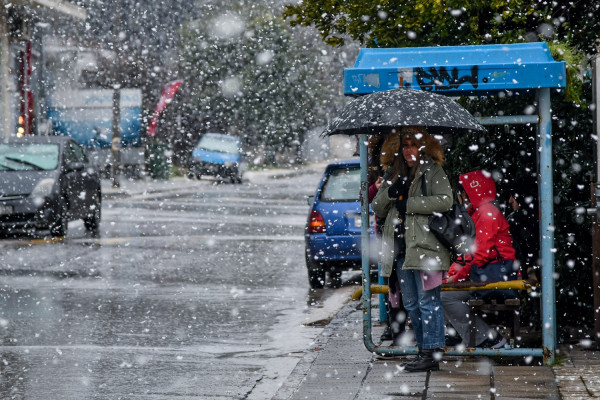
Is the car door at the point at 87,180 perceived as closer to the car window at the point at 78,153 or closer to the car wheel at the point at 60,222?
the car window at the point at 78,153

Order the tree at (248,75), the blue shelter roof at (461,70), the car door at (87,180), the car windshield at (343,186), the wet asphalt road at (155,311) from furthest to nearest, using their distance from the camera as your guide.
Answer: the tree at (248,75), the car door at (87,180), the car windshield at (343,186), the wet asphalt road at (155,311), the blue shelter roof at (461,70)

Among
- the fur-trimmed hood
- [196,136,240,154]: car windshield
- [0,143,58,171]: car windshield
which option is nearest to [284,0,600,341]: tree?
the fur-trimmed hood

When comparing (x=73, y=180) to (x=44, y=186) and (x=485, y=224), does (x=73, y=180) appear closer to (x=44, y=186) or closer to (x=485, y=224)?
(x=44, y=186)

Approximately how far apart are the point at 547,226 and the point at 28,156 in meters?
12.5

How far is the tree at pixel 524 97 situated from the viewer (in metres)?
8.28

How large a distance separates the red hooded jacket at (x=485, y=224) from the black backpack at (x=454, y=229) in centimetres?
39

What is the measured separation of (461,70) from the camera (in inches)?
288

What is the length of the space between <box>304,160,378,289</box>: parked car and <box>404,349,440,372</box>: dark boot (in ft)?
16.6

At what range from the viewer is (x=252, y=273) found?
13781mm

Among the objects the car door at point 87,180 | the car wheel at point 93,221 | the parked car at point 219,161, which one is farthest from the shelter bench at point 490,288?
the parked car at point 219,161

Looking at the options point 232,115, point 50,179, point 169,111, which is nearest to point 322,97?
point 232,115

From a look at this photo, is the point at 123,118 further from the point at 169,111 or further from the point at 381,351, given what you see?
the point at 381,351

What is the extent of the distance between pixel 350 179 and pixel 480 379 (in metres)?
6.10

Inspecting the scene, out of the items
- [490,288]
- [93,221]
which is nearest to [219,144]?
[93,221]
